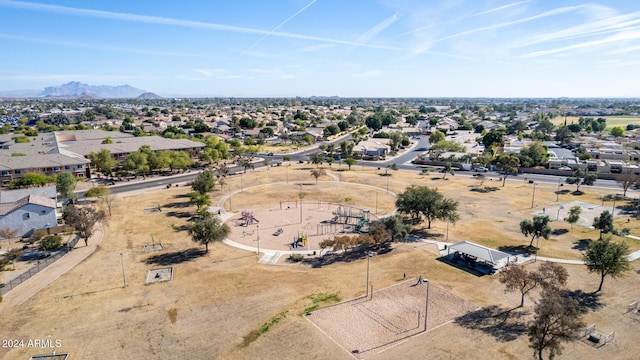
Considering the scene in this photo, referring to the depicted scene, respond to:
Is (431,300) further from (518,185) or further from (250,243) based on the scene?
(518,185)

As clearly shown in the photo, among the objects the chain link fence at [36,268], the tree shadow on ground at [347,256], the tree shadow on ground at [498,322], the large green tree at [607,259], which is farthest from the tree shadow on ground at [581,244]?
the chain link fence at [36,268]

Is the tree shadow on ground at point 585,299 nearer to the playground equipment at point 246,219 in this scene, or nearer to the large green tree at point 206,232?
the large green tree at point 206,232

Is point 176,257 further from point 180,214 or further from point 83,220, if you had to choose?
point 180,214

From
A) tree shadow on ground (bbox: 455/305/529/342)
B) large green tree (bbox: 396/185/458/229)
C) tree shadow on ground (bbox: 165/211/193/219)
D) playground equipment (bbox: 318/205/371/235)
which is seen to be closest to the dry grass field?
tree shadow on ground (bbox: 455/305/529/342)

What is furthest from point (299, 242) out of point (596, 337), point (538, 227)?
point (596, 337)

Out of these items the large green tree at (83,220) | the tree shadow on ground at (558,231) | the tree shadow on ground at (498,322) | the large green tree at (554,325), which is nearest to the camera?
the large green tree at (554,325)

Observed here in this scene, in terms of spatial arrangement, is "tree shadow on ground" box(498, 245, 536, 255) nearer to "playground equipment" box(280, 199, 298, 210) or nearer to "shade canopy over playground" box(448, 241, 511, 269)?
"shade canopy over playground" box(448, 241, 511, 269)
